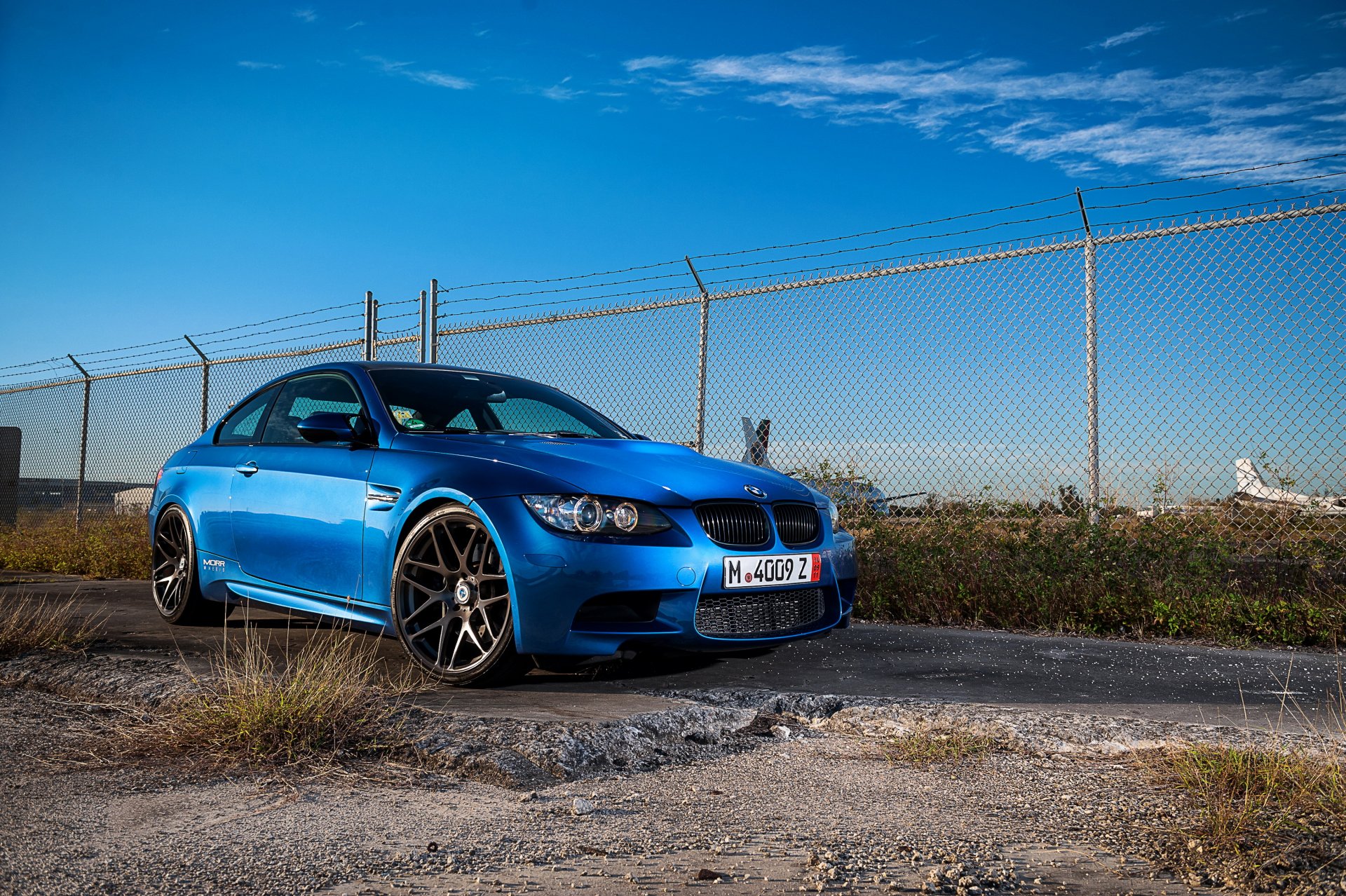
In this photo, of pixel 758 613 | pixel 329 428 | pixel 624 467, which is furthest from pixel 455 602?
pixel 758 613

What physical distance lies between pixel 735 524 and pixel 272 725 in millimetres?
1804

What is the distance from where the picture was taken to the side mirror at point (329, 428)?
4.41 m

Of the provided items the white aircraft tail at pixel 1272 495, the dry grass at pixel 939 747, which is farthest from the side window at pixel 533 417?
the white aircraft tail at pixel 1272 495

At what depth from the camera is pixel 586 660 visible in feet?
12.0

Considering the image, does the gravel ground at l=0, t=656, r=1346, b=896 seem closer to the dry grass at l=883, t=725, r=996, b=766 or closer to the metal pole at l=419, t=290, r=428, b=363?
the dry grass at l=883, t=725, r=996, b=766

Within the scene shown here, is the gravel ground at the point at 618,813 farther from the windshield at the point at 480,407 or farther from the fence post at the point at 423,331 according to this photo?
the fence post at the point at 423,331

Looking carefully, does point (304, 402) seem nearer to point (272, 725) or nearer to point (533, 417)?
point (533, 417)

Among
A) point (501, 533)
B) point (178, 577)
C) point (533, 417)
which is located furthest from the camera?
point (178, 577)

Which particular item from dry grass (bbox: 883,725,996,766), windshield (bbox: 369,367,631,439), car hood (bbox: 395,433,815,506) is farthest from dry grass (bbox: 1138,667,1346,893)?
windshield (bbox: 369,367,631,439)

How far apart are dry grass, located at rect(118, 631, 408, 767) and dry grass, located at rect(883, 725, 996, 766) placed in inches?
60.5

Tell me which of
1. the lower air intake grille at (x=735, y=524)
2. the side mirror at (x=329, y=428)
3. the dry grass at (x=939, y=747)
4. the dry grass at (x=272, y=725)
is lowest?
the dry grass at (x=939, y=747)

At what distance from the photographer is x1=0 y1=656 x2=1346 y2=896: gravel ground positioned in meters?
2.02

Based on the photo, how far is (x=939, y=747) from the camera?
3.04 meters

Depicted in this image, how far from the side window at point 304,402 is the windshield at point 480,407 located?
9.1 inches
